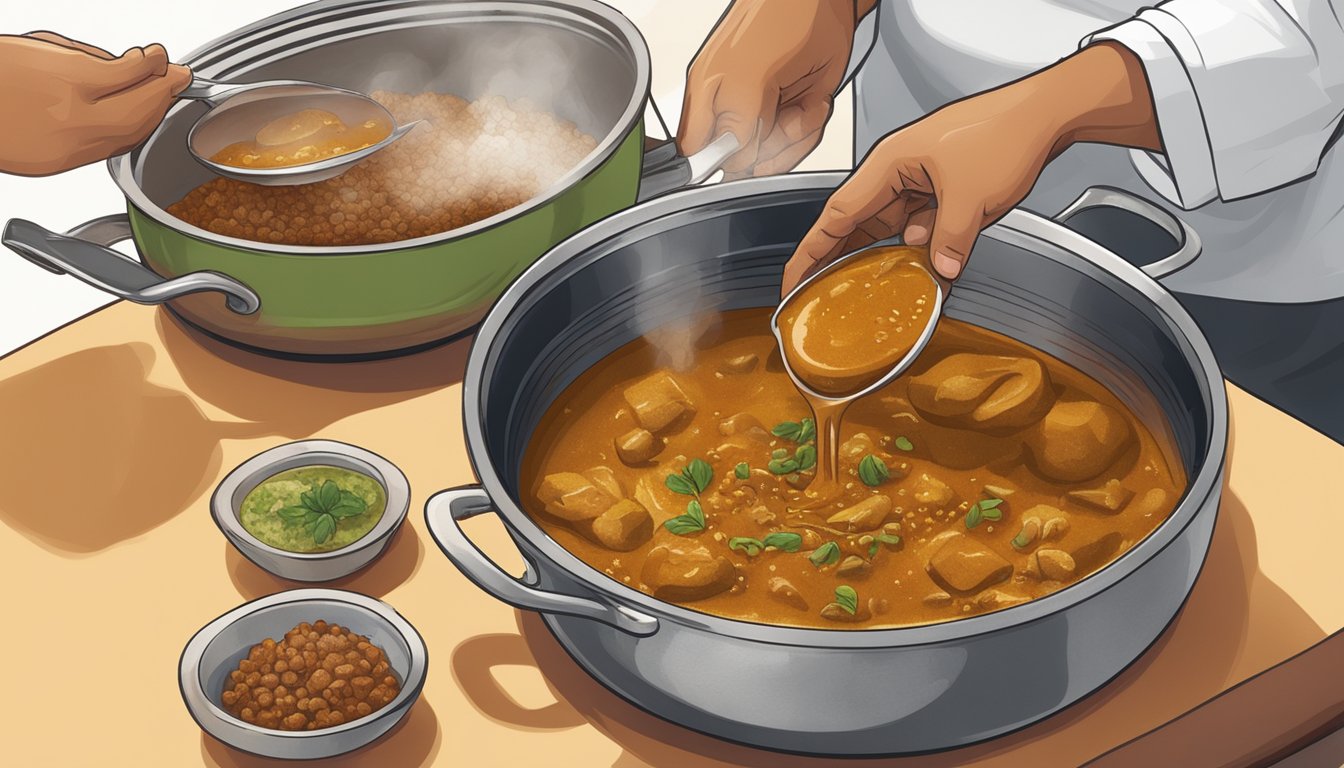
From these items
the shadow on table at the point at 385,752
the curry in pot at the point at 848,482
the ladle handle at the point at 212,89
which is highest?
the ladle handle at the point at 212,89

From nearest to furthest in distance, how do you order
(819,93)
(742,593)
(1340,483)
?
(742,593) < (1340,483) < (819,93)

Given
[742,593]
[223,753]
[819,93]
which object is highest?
[819,93]

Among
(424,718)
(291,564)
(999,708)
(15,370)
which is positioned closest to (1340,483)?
(999,708)

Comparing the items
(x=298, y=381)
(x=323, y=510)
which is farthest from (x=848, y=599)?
(x=298, y=381)

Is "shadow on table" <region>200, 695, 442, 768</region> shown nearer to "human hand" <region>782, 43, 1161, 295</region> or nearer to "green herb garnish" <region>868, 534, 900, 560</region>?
"green herb garnish" <region>868, 534, 900, 560</region>

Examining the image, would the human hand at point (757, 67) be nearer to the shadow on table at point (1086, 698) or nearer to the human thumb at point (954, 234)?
the human thumb at point (954, 234)

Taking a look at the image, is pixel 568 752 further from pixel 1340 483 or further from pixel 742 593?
pixel 1340 483

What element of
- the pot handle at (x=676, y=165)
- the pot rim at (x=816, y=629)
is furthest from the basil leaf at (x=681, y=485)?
the pot handle at (x=676, y=165)

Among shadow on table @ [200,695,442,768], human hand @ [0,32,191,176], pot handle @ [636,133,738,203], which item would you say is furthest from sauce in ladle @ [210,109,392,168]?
shadow on table @ [200,695,442,768]
